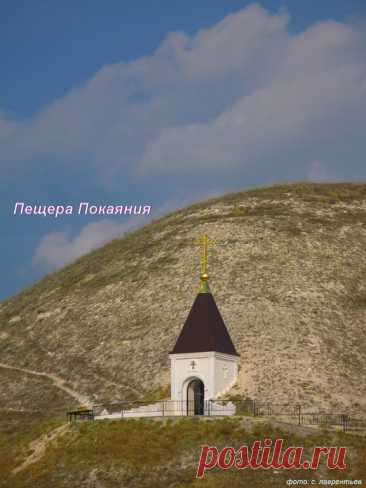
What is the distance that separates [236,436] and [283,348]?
17586mm

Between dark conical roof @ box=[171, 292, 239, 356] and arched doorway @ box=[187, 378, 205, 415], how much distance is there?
2250mm

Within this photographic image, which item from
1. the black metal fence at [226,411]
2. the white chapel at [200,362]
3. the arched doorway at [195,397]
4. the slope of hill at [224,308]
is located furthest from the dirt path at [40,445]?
the slope of hill at [224,308]

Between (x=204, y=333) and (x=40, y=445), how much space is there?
38.8 feet

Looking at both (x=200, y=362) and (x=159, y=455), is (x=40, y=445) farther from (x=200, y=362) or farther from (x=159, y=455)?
(x=200, y=362)

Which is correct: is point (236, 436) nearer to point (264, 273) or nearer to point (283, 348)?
point (283, 348)

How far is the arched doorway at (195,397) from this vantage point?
61.5m

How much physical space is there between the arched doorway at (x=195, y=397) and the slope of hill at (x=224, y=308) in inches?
155

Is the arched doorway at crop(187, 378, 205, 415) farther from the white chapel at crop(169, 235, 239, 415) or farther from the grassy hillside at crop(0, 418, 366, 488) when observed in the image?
the grassy hillside at crop(0, 418, 366, 488)

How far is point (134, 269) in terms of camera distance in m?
88.1

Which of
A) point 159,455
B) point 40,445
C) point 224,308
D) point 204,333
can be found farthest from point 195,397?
point 224,308

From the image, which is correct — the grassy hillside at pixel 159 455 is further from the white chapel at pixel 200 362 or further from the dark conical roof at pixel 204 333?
the dark conical roof at pixel 204 333

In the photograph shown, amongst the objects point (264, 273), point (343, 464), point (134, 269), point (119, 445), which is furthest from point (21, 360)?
point (343, 464)

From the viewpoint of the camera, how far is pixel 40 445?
6100 cm

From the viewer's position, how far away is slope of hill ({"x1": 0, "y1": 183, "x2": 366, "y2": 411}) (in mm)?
70000
